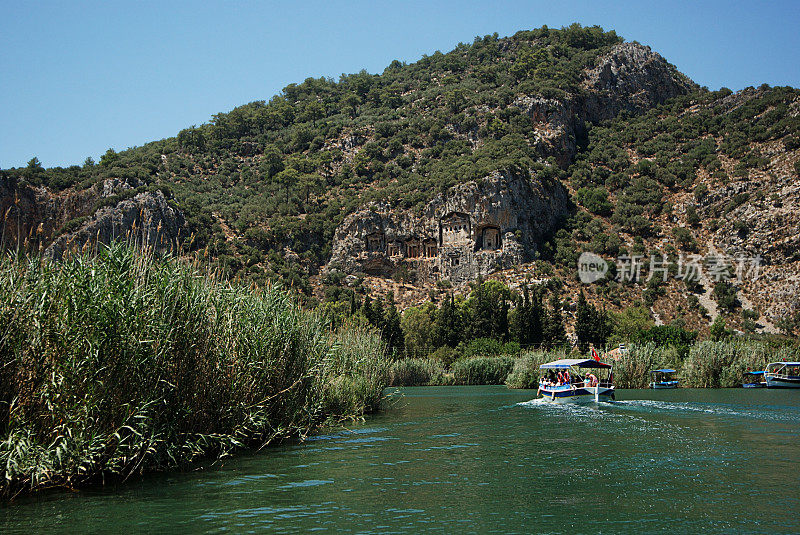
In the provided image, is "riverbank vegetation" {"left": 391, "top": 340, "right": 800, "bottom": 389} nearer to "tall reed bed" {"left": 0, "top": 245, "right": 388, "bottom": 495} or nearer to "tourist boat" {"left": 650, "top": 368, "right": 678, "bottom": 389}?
"tourist boat" {"left": 650, "top": 368, "right": 678, "bottom": 389}

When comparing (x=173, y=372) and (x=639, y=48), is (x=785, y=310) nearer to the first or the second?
(x=173, y=372)

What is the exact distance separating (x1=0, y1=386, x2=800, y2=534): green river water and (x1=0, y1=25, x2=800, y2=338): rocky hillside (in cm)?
5560

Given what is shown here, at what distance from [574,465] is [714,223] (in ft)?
275

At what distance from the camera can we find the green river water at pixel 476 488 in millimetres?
11312

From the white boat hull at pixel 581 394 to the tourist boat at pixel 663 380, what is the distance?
455 inches

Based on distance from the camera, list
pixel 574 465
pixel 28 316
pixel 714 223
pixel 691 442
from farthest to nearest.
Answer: pixel 714 223 → pixel 691 442 → pixel 574 465 → pixel 28 316

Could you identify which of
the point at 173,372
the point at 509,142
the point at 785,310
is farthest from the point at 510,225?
the point at 173,372

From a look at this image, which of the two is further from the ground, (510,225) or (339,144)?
(339,144)

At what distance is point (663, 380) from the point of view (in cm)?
4928

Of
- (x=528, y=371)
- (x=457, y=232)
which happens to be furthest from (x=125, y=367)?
(x=457, y=232)

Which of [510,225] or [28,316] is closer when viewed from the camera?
[28,316]

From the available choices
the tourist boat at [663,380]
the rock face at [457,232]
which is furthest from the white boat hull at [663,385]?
the rock face at [457,232]

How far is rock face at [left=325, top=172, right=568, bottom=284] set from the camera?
323 feet

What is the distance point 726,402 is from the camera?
33.8m
